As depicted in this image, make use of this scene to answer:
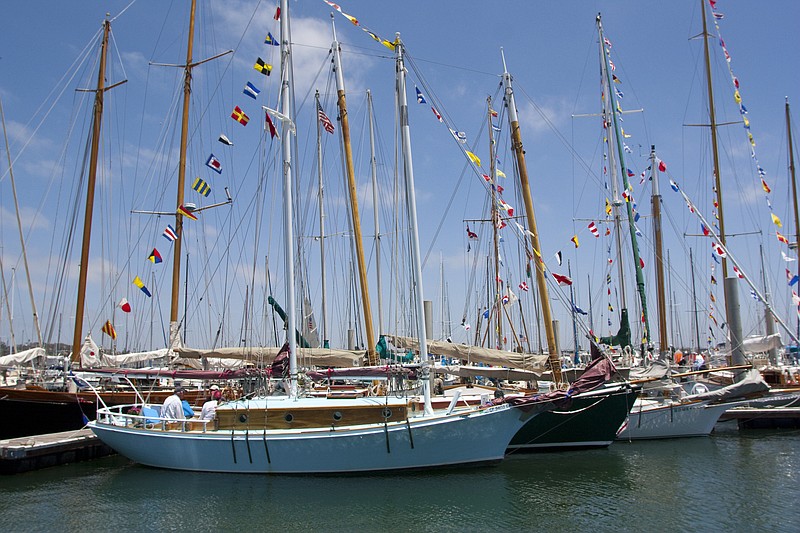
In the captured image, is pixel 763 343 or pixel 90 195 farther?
pixel 763 343

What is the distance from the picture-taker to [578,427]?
23.1 m

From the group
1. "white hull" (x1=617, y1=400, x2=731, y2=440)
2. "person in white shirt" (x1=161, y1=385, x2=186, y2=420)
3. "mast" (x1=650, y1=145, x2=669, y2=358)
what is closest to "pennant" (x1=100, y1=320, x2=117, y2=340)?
"person in white shirt" (x1=161, y1=385, x2=186, y2=420)

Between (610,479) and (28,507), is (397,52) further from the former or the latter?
(28,507)

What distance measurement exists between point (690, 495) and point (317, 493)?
10.4m

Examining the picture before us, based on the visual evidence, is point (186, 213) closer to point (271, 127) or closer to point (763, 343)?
point (271, 127)

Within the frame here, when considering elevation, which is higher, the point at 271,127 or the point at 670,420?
the point at 271,127

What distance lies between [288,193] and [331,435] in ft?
27.6

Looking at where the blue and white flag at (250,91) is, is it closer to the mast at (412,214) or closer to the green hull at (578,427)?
the mast at (412,214)

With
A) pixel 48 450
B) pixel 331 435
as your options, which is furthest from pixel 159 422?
pixel 331 435

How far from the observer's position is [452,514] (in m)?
15.3

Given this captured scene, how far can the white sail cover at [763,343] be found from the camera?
115ft

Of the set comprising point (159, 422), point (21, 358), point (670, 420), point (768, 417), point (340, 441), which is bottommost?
point (768, 417)

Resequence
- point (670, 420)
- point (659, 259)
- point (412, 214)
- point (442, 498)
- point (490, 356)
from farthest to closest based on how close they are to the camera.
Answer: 1. point (659, 259)
2. point (670, 420)
3. point (490, 356)
4. point (412, 214)
5. point (442, 498)

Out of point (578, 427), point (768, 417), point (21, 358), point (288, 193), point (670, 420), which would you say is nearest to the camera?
point (288, 193)
